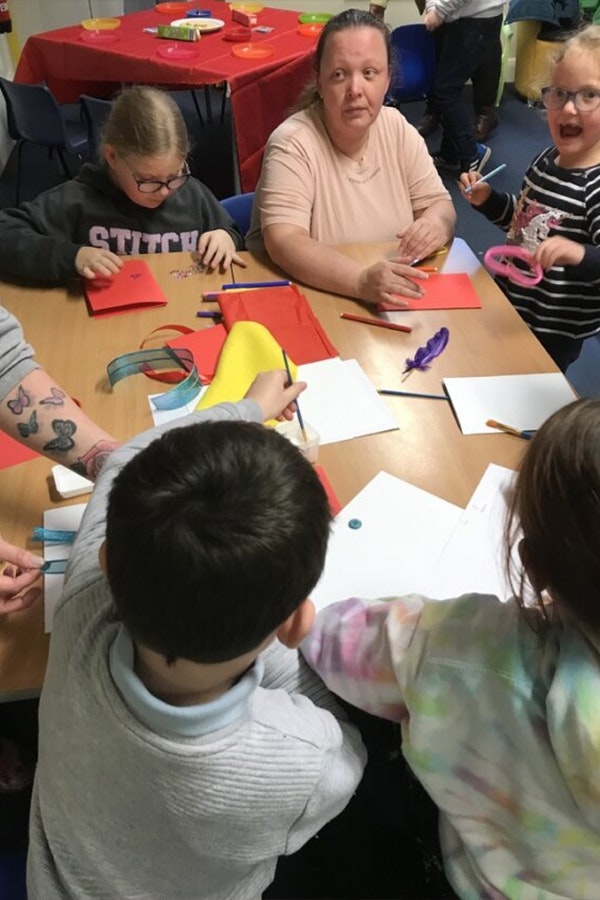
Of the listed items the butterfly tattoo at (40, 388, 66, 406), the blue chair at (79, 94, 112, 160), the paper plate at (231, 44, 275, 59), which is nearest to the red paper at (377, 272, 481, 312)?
the butterfly tattoo at (40, 388, 66, 406)

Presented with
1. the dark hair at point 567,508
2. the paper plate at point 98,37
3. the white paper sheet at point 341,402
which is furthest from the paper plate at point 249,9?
the dark hair at point 567,508

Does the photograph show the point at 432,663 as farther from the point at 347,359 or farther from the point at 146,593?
the point at 347,359

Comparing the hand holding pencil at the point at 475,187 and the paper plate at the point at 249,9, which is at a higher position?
the paper plate at the point at 249,9

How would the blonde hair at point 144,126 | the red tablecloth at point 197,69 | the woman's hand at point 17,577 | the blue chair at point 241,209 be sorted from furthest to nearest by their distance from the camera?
the red tablecloth at point 197,69
the blue chair at point 241,209
the blonde hair at point 144,126
the woman's hand at point 17,577

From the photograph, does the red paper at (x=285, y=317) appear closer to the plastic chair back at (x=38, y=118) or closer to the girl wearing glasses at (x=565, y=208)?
the girl wearing glasses at (x=565, y=208)

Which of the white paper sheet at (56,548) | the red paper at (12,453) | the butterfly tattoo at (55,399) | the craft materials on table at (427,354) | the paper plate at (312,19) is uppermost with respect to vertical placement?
the paper plate at (312,19)

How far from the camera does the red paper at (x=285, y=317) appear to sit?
1.51 meters

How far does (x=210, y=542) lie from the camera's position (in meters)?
0.58

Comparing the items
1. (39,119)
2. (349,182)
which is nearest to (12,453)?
(349,182)

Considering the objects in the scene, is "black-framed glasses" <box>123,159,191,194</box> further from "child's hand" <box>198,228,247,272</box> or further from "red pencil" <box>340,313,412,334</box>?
"red pencil" <box>340,313,412,334</box>

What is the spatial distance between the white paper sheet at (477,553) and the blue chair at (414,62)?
11.7ft

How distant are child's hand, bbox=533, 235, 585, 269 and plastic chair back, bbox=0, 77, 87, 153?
2574 millimetres

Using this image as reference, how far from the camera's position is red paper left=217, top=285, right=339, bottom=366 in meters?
1.51

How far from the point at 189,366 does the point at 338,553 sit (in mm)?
577
